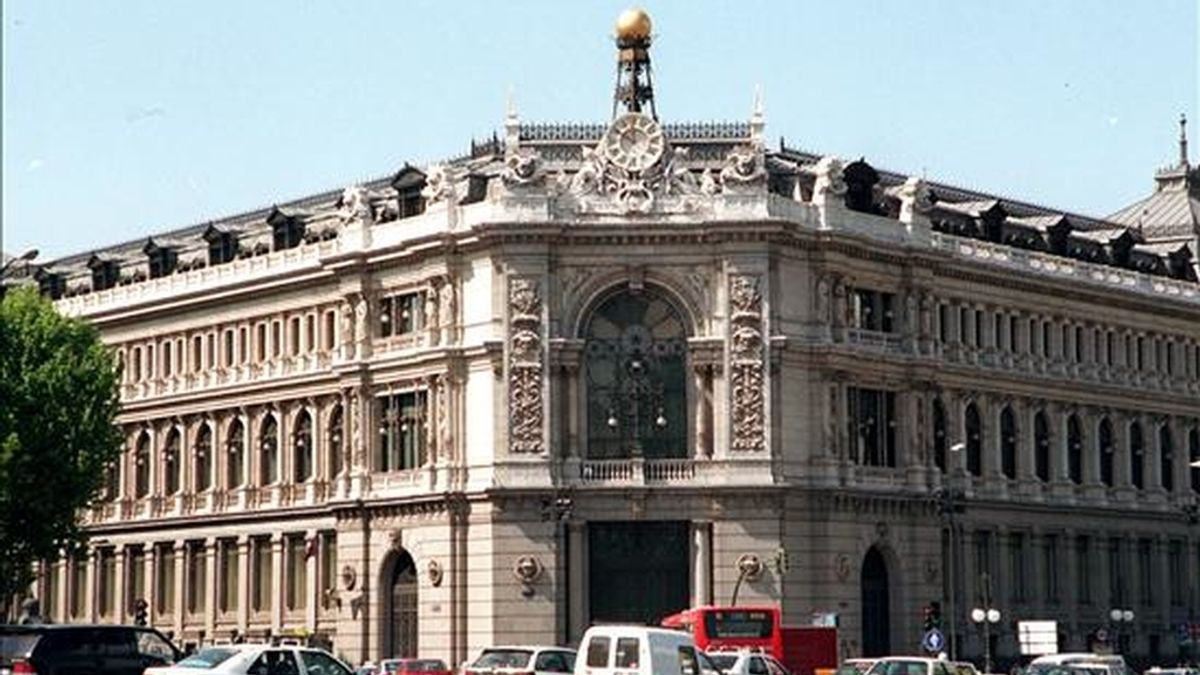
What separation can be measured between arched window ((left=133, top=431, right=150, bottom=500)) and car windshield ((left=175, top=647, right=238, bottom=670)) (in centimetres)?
6094

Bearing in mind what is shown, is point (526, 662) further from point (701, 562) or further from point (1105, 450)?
point (1105, 450)

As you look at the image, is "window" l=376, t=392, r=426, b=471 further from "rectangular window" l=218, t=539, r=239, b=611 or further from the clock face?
"rectangular window" l=218, t=539, r=239, b=611

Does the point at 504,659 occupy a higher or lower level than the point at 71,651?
lower

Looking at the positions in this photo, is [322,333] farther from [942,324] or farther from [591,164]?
[942,324]

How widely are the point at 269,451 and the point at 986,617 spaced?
33.3 m

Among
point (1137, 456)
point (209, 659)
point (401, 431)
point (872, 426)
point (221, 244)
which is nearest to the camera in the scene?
point (209, 659)

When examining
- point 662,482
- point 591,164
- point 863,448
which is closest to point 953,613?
point 863,448

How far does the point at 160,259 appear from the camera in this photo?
395ft

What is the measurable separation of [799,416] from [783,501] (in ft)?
11.6

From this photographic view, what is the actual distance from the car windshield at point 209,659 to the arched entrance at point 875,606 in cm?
4588

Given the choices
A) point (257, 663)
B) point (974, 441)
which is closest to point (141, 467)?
point (974, 441)

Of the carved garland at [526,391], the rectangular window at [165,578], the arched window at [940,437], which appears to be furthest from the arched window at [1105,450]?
the rectangular window at [165,578]

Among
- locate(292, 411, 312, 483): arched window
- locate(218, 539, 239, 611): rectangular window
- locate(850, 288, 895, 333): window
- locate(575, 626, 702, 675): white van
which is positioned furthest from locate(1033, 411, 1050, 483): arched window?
locate(575, 626, 702, 675): white van

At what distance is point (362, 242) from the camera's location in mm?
104750
